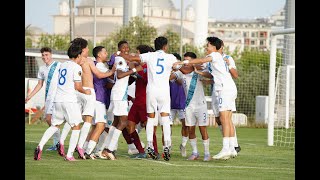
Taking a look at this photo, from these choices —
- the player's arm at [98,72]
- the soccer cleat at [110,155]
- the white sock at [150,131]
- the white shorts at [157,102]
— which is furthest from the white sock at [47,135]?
the white shorts at [157,102]

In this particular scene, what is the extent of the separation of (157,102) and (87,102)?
1.27 metres

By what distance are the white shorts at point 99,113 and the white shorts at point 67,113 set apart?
827 mm

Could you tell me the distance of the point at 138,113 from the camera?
1698cm

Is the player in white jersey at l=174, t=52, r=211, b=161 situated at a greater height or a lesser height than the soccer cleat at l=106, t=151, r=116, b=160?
greater

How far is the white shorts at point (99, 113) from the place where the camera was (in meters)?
16.7

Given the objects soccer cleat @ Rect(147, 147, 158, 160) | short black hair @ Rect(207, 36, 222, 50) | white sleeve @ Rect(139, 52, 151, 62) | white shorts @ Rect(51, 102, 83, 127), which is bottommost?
soccer cleat @ Rect(147, 147, 158, 160)

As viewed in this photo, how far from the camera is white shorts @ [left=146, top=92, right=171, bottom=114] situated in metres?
16.4

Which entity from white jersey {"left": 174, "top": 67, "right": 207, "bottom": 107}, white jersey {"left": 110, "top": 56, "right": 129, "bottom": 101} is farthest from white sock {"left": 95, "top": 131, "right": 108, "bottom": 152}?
white jersey {"left": 174, "top": 67, "right": 207, "bottom": 107}

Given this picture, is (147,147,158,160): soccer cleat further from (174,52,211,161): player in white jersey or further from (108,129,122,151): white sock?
(174,52,211,161): player in white jersey

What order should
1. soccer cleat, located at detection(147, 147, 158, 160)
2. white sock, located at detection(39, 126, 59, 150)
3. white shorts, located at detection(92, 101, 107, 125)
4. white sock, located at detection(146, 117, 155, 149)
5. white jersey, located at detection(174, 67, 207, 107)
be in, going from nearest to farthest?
1. white sock, located at detection(39, 126, 59, 150)
2. soccer cleat, located at detection(147, 147, 158, 160)
3. white sock, located at detection(146, 117, 155, 149)
4. white shorts, located at detection(92, 101, 107, 125)
5. white jersey, located at detection(174, 67, 207, 107)

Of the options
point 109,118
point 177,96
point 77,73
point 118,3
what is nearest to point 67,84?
point 77,73

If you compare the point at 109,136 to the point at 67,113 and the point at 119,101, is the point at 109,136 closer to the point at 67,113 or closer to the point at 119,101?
A: the point at 119,101
